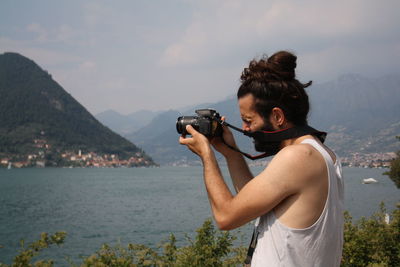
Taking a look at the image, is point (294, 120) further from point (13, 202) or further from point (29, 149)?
point (29, 149)

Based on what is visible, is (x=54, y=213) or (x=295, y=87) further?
(x=54, y=213)

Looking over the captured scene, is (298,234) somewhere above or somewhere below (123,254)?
above

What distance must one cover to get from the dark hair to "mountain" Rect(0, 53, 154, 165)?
155 metres

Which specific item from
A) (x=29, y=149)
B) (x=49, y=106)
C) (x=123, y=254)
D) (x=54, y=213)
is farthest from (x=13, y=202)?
(x=49, y=106)

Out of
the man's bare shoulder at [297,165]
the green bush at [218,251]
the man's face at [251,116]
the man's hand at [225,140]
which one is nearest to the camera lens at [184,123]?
the man's hand at [225,140]

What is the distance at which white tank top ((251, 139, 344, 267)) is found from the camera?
4.44 feet

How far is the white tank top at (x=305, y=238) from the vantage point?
1.35m

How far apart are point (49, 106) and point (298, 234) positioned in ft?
644

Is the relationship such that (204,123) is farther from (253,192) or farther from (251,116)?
(253,192)

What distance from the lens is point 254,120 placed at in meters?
1.55

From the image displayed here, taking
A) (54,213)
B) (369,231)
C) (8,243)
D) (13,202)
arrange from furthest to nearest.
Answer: (13,202) < (54,213) < (8,243) < (369,231)

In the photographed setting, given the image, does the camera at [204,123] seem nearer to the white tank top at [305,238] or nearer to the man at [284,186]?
the man at [284,186]

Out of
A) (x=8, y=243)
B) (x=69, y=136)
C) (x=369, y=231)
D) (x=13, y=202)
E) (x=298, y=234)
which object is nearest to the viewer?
(x=298, y=234)

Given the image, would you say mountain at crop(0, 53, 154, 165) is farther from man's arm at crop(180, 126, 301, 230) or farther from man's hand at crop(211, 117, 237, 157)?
man's arm at crop(180, 126, 301, 230)
